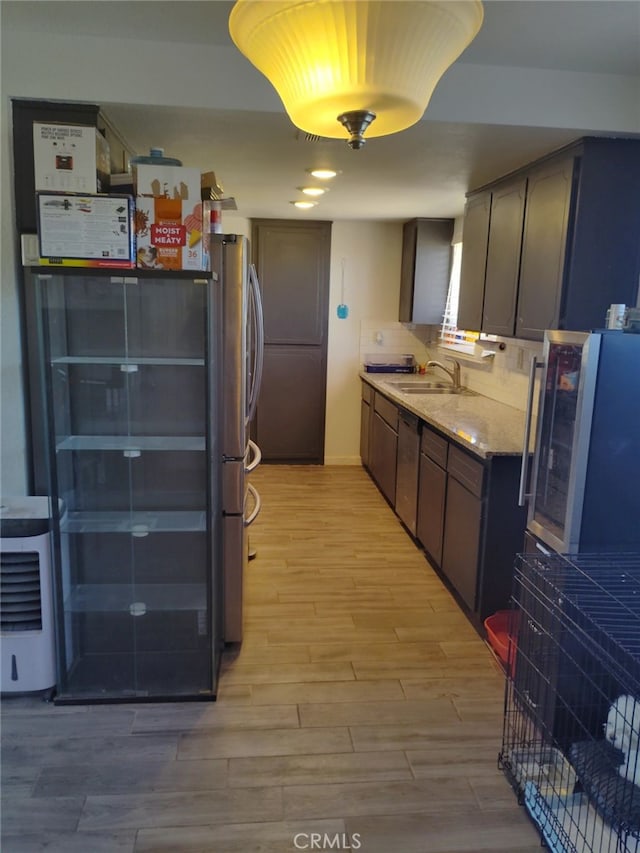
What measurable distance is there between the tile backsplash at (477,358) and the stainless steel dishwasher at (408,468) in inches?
26.6

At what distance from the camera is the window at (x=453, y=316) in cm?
504

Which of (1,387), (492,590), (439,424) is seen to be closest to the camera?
(1,387)

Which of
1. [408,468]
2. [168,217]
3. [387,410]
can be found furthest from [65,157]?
[387,410]

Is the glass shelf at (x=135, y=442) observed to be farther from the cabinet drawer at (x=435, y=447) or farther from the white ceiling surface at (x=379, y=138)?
the cabinet drawer at (x=435, y=447)

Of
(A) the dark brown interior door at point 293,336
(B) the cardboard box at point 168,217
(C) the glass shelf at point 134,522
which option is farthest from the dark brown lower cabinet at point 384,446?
(B) the cardboard box at point 168,217

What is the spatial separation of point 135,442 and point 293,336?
11.2 ft

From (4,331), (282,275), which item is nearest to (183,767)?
Result: (4,331)

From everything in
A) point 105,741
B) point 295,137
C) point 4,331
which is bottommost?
point 105,741

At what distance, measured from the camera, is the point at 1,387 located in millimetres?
2365

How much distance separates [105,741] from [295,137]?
2579 mm

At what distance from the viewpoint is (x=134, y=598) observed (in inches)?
101

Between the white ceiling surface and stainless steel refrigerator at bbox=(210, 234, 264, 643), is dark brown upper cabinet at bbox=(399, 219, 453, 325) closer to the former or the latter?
the white ceiling surface

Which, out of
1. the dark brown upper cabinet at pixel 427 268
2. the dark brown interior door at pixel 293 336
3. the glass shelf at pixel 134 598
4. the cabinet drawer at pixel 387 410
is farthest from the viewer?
the dark brown interior door at pixel 293 336

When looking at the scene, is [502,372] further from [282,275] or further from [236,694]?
[236,694]
